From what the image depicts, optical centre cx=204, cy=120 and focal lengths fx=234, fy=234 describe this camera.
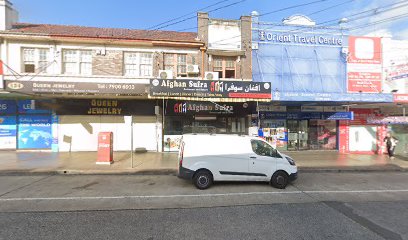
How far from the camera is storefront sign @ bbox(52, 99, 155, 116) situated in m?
14.7

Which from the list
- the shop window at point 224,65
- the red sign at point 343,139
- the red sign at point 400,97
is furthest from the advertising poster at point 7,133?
the red sign at point 400,97

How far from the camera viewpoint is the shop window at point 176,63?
15.1 m

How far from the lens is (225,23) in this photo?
1540 centimetres

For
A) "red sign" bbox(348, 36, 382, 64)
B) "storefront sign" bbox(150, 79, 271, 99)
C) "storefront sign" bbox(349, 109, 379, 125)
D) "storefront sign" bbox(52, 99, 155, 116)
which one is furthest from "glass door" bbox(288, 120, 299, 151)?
"storefront sign" bbox(52, 99, 155, 116)

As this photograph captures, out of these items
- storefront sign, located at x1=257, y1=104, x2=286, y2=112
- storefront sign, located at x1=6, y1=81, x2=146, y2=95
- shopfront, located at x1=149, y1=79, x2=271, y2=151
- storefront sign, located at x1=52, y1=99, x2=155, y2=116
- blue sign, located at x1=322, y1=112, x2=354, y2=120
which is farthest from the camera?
storefront sign, located at x1=257, y1=104, x2=286, y2=112

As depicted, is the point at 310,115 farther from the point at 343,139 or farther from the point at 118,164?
the point at 118,164

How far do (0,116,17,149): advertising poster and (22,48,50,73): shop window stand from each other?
3424 mm

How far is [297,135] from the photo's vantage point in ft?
54.3

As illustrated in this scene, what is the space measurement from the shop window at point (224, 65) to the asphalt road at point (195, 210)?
29.6 feet

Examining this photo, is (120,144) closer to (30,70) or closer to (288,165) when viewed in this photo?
(30,70)

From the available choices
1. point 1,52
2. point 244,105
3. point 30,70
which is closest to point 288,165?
point 244,105

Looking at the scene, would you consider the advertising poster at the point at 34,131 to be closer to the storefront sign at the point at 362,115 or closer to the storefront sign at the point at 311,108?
the storefront sign at the point at 311,108

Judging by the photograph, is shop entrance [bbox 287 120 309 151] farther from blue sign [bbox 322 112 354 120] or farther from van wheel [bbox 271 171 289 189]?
van wheel [bbox 271 171 289 189]

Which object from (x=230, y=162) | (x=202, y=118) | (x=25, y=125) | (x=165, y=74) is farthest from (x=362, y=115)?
(x=25, y=125)
